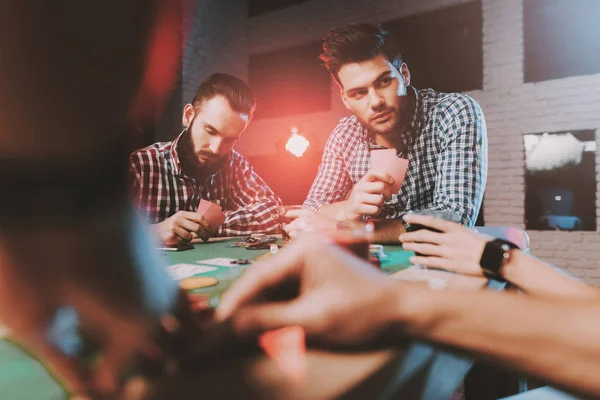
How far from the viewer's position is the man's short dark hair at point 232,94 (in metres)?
2.43

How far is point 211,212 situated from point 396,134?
120cm

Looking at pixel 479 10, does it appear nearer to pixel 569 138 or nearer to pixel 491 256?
pixel 569 138

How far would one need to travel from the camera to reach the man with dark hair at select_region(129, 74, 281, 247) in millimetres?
2338

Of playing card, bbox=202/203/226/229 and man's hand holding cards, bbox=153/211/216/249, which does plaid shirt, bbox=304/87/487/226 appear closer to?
playing card, bbox=202/203/226/229

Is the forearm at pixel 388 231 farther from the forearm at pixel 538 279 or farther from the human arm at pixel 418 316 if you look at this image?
the human arm at pixel 418 316

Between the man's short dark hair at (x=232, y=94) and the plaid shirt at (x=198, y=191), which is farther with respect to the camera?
the man's short dark hair at (x=232, y=94)

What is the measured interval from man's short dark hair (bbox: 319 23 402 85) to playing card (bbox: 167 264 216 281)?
1.71 m

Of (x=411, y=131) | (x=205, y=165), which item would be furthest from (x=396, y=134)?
(x=205, y=165)

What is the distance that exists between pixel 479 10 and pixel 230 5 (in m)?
2.77

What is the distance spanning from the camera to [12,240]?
1.36 ft

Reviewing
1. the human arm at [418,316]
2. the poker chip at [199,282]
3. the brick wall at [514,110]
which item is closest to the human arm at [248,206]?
the poker chip at [199,282]

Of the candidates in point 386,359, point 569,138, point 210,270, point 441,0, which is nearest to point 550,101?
point 569,138

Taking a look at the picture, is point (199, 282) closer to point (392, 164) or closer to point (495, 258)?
point (495, 258)

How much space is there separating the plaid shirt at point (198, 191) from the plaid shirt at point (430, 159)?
0.30 meters
